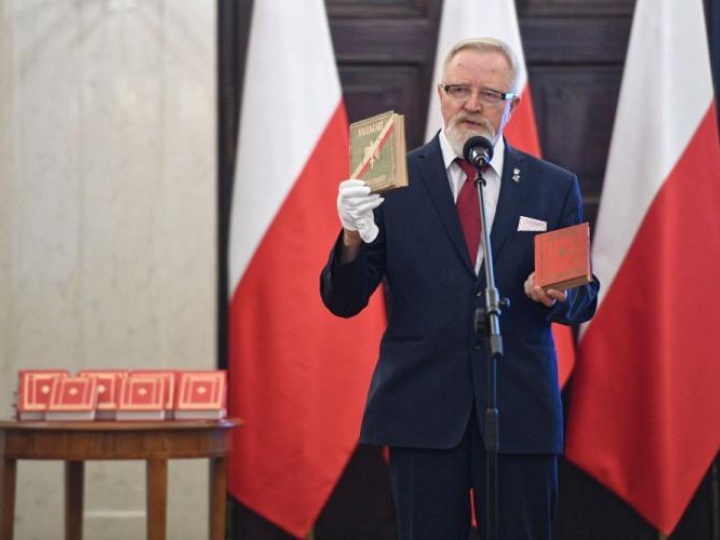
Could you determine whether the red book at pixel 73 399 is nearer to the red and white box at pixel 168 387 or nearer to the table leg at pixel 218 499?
the red and white box at pixel 168 387

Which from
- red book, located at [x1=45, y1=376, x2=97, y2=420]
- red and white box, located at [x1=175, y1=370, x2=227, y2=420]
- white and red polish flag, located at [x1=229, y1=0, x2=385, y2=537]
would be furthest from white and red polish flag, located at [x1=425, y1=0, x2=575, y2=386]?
red book, located at [x1=45, y1=376, x2=97, y2=420]

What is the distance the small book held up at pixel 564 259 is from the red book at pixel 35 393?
1.94m

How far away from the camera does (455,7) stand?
14.4ft

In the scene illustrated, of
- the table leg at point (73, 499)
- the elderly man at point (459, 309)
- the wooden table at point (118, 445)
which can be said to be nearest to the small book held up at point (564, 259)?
the elderly man at point (459, 309)

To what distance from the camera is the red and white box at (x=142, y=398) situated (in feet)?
12.1

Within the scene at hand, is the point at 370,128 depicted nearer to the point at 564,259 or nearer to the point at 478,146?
the point at 478,146

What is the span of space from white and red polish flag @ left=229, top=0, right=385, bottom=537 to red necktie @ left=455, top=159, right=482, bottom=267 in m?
1.76

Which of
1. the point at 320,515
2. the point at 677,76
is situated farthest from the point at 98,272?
the point at 677,76

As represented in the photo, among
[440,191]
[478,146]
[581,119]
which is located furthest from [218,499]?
[581,119]

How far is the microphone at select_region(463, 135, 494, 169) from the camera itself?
2.34 meters

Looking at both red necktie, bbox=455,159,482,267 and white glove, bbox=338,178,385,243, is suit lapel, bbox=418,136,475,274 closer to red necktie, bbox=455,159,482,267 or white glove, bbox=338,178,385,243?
red necktie, bbox=455,159,482,267

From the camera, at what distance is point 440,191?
257cm

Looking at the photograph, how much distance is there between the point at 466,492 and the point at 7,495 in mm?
1887

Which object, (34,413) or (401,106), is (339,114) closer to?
(401,106)
